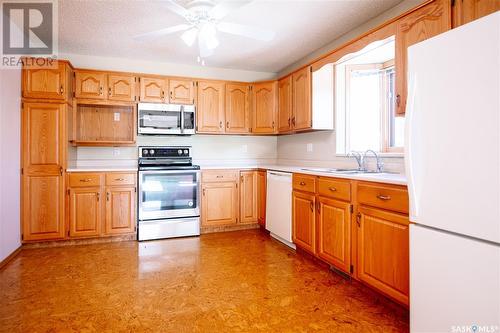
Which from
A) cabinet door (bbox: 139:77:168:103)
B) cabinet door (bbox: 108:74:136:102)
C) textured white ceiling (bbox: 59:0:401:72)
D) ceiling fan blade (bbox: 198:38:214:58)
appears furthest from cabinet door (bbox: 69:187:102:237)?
ceiling fan blade (bbox: 198:38:214:58)

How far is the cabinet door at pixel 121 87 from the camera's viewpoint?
12.8 ft

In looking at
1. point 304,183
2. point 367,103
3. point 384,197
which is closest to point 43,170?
point 304,183

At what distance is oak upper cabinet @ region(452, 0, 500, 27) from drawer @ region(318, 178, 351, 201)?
130 cm

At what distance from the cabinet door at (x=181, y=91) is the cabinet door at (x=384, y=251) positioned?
2.90m

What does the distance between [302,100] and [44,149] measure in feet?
10.1

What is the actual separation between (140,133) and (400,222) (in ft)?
10.9

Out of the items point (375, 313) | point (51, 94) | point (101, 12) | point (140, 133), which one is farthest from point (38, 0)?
point (375, 313)

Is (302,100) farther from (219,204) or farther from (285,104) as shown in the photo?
(219,204)

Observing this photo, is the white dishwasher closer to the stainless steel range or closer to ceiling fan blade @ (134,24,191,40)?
the stainless steel range

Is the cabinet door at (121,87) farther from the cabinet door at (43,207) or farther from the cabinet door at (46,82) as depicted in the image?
the cabinet door at (43,207)

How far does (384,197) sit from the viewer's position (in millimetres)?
2053

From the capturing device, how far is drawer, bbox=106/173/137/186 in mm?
3637

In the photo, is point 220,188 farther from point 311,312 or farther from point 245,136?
point 311,312

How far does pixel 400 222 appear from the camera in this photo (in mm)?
1921
